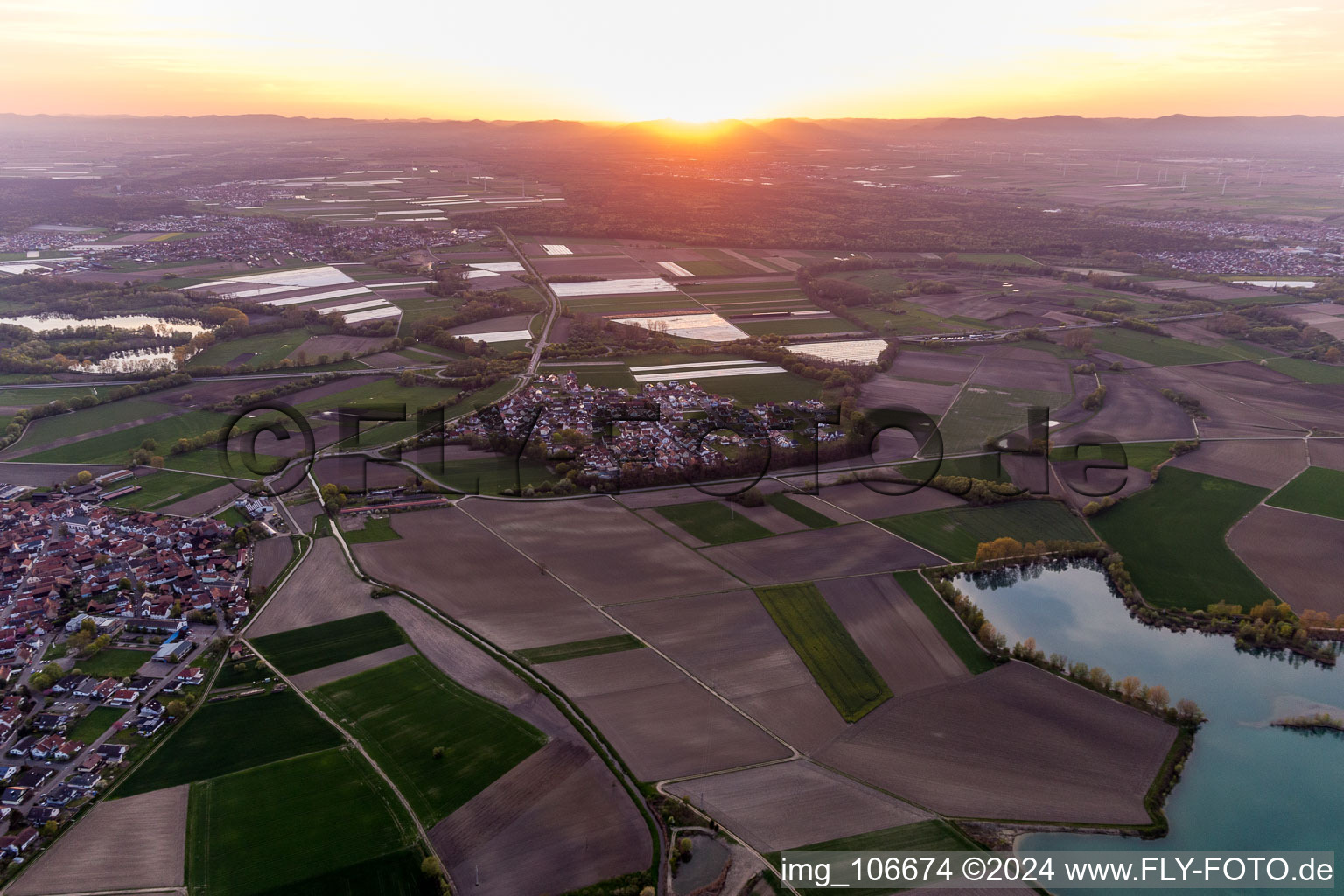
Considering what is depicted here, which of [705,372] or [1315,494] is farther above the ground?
[705,372]

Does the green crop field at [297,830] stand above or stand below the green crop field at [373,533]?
below

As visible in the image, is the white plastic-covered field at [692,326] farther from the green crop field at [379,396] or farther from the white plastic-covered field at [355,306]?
the white plastic-covered field at [355,306]

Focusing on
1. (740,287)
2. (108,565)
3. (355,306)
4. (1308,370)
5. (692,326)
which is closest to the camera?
(108,565)

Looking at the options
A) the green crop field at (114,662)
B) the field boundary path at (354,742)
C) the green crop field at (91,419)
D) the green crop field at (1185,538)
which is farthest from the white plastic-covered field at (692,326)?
the green crop field at (114,662)

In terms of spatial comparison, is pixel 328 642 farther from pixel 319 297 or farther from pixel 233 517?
pixel 319 297

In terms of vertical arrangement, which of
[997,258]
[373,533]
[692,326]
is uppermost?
[997,258]

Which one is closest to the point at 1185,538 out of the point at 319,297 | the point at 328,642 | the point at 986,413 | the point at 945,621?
the point at 945,621

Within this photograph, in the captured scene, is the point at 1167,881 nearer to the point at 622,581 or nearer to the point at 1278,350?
the point at 622,581
